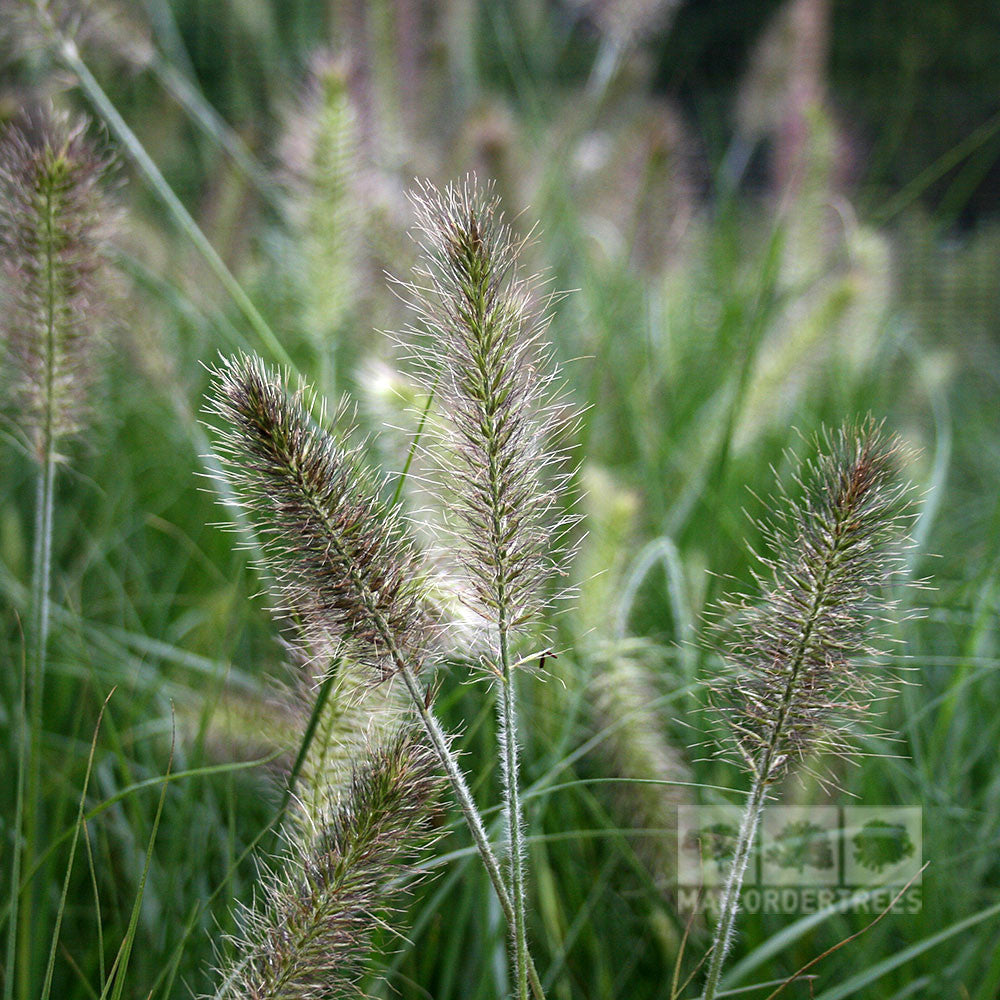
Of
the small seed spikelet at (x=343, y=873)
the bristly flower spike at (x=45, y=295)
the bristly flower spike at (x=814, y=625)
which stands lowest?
the small seed spikelet at (x=343, y=873)

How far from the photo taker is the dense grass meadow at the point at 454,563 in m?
0.90

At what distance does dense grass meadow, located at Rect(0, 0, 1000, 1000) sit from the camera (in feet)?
2.96

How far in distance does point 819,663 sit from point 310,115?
3.94 ft

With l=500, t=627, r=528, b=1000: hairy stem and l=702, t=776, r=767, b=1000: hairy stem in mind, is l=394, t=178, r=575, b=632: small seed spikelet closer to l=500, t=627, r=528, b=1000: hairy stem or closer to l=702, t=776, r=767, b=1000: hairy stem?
l=500, t=627, r=528, b=1000: hairy stem

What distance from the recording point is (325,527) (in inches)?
23.5

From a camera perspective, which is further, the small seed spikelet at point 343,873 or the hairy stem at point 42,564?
the hairy stem at point 42,564

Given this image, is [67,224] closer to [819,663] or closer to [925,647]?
[819,663]

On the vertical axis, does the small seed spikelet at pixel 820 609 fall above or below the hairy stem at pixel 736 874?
above

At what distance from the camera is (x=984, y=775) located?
1500mm

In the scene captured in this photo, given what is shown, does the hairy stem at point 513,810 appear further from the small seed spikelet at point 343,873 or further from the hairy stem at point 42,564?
Answer: the hairy stem at point 42,564

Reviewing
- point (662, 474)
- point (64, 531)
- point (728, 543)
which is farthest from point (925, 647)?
point (64, 531)

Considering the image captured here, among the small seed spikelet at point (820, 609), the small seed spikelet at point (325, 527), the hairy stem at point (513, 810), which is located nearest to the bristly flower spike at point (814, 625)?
the small seed spikelet at point (820, 609)

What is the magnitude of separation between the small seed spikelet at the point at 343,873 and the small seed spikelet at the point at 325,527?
7cm

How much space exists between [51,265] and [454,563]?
50 centimetres
